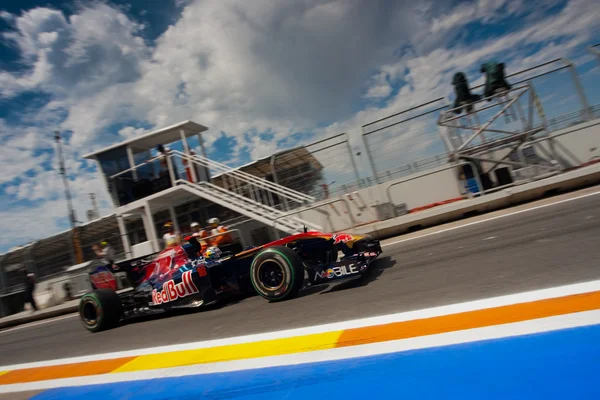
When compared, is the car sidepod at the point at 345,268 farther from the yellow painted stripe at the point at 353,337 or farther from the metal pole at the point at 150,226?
the metal pole at the point at 150,226

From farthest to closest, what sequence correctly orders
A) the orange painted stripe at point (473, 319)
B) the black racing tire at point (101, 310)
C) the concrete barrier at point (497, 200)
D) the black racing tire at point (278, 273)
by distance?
the concrete barrier at point (497, 200) → the black racing tire at point (101, 310) → the black racing tire at point (278, 273) → the orange painted stripe at point (473, 319)

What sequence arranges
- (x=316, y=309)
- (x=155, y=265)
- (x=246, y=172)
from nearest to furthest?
(x=316, y=309) → (x=155, y=265) → (x=246, y=172)

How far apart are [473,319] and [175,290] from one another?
14.1 ft

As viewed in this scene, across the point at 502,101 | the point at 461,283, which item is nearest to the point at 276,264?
the point at 461,283

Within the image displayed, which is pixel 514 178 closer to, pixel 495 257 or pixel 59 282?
pixel 495 257

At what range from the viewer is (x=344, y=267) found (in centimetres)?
449

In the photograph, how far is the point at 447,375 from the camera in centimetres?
209

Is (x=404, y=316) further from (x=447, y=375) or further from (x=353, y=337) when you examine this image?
(x=447, y=375)

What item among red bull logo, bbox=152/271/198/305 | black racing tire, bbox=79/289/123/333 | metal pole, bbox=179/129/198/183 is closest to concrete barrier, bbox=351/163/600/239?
red bull logo, bbox=152/271/198/305

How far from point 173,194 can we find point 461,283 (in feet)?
37.9

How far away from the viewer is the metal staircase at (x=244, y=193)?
436 inches

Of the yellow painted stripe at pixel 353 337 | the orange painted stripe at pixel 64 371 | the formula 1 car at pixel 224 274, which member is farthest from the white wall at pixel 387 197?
the yellow painted stripe at pixel 353 337

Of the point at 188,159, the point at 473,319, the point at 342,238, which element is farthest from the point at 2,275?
the point at 473,319

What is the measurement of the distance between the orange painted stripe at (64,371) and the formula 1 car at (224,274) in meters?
1.32
